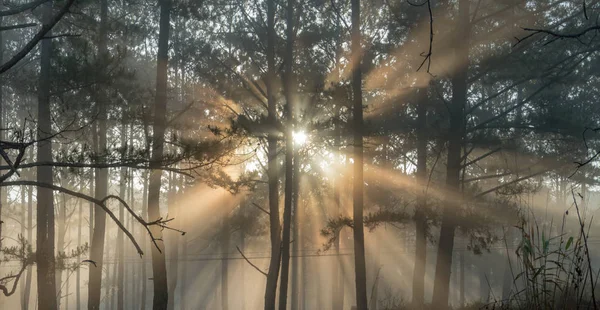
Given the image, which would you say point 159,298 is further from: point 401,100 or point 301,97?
point 401,100

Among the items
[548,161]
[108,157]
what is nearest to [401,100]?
[548,161]

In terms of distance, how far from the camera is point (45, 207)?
12.8 m

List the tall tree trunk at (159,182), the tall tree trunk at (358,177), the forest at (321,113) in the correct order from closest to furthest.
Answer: the forest at (321,113)
the tall tree trunk at (159,182)
the tall tree trunk at (358,177)

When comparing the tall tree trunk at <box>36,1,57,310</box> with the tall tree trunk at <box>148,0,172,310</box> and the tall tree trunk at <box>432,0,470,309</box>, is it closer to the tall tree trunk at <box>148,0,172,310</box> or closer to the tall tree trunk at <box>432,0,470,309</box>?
the tall tree trunk at <box>148,0,172,310</box>

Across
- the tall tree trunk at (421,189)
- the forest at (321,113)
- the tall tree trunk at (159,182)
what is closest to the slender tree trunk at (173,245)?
the forest at (321,113)

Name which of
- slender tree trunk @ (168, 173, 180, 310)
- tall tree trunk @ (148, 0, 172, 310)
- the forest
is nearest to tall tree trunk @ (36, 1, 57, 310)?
the forest

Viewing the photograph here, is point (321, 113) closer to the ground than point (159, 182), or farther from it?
farther from it

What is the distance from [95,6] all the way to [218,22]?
394 centimetres

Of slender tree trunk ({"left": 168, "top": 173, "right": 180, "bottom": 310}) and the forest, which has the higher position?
the forest

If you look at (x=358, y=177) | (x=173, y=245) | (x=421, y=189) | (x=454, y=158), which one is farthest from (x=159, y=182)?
(x=173, y=245)

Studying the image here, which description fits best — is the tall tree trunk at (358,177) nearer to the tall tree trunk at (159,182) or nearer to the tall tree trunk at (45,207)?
the tall tree trunk at (159,182)

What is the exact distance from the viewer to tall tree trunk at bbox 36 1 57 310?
38.9ft

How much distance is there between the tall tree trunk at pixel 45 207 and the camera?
38.9ft

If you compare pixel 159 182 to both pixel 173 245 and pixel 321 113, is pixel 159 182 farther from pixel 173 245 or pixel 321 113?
pixel 173 245
